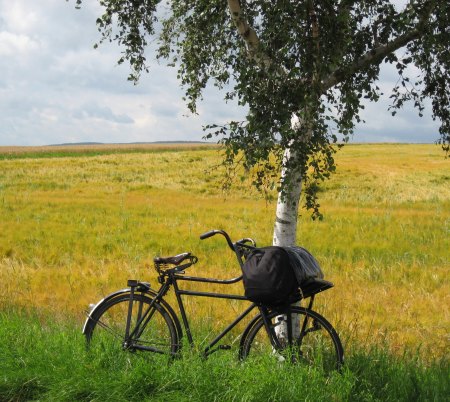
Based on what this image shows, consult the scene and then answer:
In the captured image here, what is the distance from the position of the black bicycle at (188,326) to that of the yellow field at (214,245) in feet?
4.69

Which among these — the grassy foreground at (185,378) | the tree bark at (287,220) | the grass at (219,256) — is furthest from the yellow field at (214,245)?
the grassy foreground at (185,378)

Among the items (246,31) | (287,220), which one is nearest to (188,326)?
(287,220)

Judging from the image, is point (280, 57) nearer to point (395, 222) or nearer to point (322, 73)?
point (322, 73)

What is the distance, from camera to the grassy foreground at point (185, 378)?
5.57 meters

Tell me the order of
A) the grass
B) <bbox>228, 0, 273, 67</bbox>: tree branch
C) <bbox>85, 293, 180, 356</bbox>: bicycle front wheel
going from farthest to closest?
1. the grass
2. <bbox>228, 0, 273, 67</bbox>: tree branch
3. <bbox>85, 293, 180, 356</bbox>: bicycle front wheel

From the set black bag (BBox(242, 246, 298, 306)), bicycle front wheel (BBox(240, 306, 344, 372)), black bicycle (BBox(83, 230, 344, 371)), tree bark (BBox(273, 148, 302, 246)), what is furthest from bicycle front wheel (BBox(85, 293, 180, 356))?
tree bark (BBox(273, 148, 302, 246))

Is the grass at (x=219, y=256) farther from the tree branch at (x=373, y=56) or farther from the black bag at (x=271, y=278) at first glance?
the tree branch at (x=373, y=56)

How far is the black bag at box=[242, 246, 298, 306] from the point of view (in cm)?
585

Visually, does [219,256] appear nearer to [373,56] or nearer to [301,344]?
[373,56]

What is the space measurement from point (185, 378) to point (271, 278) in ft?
4.09

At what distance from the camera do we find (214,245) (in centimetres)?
1736

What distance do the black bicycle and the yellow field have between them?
56.3 inches

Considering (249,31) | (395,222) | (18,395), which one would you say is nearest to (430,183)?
(395,222)

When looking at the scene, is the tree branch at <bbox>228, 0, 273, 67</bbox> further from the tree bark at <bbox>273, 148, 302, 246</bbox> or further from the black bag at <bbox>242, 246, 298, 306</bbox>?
the black bag at <bbox>242, 246, 298, 306</bbox>
